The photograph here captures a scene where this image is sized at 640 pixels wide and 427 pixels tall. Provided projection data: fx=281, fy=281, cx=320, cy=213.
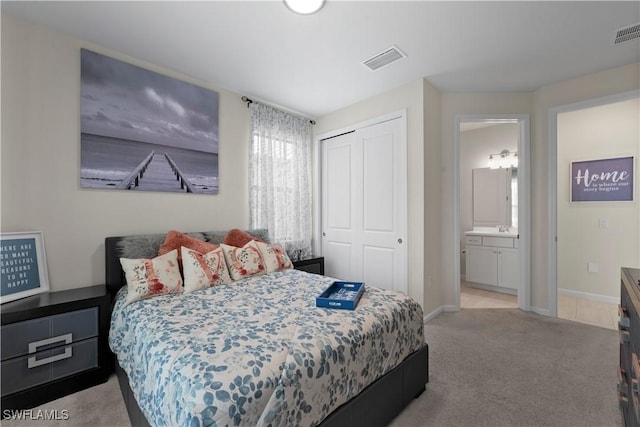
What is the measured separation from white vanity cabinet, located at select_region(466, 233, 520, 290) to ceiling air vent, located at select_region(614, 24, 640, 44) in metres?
2.48

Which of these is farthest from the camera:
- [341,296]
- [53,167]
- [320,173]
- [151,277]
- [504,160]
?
[504,160]

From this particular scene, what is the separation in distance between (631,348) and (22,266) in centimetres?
372

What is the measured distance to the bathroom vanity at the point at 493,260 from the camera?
409 centimetres

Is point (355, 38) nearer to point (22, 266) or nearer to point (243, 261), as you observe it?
point (243, 261)

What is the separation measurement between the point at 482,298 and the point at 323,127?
3.37m

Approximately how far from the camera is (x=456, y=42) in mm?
2406

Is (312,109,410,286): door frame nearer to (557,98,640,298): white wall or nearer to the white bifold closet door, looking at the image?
the white bifold closet door

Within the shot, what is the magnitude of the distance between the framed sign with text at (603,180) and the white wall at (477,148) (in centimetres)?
106

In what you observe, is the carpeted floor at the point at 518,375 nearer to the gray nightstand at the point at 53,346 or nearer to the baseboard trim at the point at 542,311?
the baseboard trim at the point at 542,311

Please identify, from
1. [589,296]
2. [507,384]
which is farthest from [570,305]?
[507,384]

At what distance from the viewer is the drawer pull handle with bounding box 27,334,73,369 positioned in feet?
5.94

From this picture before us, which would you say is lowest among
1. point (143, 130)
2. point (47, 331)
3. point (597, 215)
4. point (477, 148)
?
point (47, 331)

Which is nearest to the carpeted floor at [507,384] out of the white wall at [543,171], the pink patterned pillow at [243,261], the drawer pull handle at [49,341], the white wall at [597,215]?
the drawer pull handle at [49,341]

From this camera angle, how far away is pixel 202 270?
2295 millimetres
